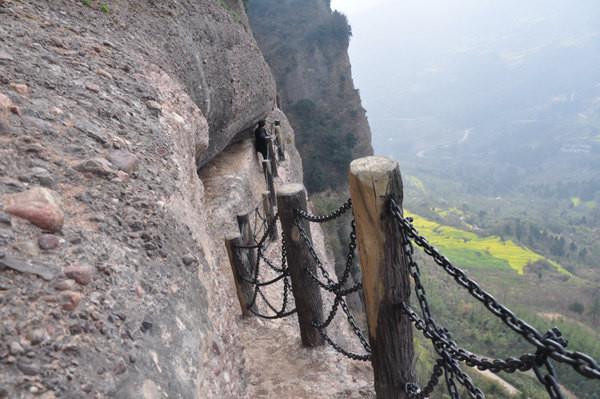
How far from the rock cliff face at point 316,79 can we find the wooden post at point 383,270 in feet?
69.7

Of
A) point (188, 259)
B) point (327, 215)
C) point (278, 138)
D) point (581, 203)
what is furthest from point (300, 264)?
point (581, 203)

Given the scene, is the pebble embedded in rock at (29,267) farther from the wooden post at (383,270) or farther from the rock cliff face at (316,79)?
the rock cliff face at (316,79)

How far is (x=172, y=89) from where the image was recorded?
4.15 metres

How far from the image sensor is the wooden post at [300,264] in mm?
3223

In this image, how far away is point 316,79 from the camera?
28.7 meters

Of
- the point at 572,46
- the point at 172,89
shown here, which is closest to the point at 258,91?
the point at 172,89

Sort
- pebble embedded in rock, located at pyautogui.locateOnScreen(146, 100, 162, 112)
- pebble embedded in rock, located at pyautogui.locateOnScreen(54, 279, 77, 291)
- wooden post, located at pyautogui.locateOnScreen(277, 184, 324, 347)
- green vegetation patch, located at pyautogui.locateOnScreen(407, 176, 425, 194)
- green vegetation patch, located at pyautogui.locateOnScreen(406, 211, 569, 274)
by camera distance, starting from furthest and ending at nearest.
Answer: green vegetation patch, located at pyautogui.locateOnScreen(407, 176, 425, 194) < green vegetation patch, located at pyautogui.locateOnScreen(406, 211, 569, 274) < pebble embedded in rock, located at pyautogui.locateOnScreen(146, 100, 162, 112) < wooden post, located at pyautogui.locateOnScreen(277, 184, 324, 347) < pebble embedded in rock, located at pyautogui.locateOnScreen(54, 279, 77, 291)

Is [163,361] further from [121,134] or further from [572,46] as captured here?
[572,46]

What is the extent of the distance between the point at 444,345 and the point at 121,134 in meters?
2.66

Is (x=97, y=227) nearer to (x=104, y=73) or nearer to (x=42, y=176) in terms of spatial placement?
(x=42, y=176)

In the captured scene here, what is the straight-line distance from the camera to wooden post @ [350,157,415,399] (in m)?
1.87

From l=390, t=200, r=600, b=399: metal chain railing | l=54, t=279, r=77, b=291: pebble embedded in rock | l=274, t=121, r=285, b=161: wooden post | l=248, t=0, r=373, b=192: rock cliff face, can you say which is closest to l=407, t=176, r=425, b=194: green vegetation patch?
l=248, t=0, r=373, b=192: rock cliff face

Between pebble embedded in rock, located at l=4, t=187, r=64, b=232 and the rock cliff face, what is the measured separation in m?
21.7

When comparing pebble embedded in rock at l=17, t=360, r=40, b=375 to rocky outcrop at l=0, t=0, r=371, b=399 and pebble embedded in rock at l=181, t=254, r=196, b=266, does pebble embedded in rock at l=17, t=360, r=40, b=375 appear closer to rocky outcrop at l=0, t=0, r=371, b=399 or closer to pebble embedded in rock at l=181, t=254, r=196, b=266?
rocky outcrop at l=0, t=0, r=371, b=399
